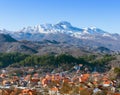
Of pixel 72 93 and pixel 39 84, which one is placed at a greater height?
pixel 72 93

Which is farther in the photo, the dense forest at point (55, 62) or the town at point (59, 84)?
the dense forest at point (55, 62)

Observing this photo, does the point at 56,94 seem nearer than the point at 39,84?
Yes

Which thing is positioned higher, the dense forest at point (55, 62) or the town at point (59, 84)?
the town at point (59, 84)

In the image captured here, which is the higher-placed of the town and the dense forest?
the town

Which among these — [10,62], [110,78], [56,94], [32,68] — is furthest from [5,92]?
[10,62]

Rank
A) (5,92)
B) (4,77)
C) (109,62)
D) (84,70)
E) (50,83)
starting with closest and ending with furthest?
1. (5,92)
2. (50,83)
3. (4,77)
4. (84,70)
5. (109,62)

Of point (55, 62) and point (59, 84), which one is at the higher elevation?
point (59, 84)

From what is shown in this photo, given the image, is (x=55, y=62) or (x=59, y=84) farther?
(x=55, y=62)

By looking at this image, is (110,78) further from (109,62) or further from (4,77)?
(109,62)

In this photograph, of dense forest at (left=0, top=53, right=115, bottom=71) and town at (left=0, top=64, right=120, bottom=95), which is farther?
dense forest at (left=0, top=53, right=115, bottom=71)

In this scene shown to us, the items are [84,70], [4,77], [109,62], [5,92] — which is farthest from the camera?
[109,62]
